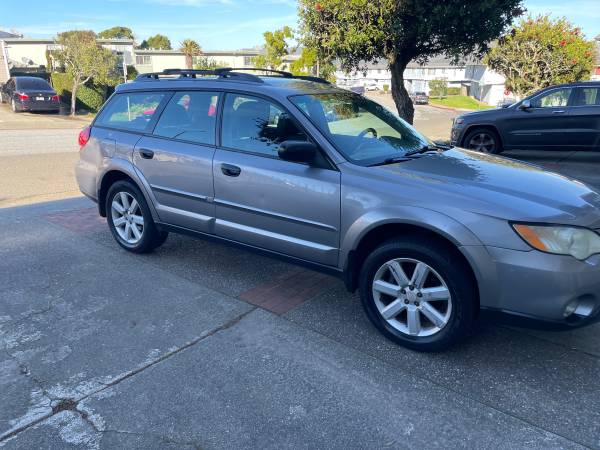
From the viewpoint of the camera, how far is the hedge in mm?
29781

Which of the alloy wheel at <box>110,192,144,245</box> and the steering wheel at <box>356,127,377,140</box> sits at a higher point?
the steering wheel at <box>356,127,377,140</box>

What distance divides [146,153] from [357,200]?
225cm

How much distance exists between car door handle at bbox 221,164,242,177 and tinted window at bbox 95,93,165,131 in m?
1.19

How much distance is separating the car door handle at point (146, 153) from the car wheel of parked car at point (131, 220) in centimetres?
39

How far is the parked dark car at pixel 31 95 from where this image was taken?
24.0 m

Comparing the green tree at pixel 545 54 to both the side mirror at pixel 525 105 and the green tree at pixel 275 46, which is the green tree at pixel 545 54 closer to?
the green tree at pixel 275 46

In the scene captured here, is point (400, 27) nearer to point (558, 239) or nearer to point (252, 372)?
point (558, 239)

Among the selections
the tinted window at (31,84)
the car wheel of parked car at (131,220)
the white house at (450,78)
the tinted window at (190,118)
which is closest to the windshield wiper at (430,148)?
the tinted window at (190,118)

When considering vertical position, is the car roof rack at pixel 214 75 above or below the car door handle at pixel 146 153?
above

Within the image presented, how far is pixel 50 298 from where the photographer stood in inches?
162

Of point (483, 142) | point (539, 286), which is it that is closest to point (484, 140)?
point (483, 142)

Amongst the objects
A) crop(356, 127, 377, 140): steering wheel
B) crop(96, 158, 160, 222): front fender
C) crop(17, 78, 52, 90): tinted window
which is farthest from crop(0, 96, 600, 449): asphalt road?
crop(17, 78, 52, 90): tinted window

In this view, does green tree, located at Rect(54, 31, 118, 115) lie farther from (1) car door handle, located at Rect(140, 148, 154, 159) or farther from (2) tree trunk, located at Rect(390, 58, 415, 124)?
(1) car door handle, located at Rect(140, 148, 154, 159)

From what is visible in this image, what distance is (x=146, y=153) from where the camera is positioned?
465 cm
